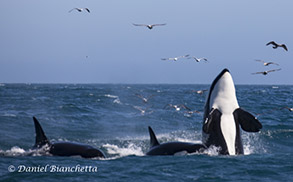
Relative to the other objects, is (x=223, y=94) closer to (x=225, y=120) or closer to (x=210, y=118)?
(x=225, y=120)

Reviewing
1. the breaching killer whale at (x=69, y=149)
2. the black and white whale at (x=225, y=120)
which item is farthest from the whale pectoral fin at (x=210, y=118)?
the breaching killer whale at (x=69, y=149)

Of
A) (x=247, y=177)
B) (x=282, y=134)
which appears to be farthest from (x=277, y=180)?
(x=282, y=134)

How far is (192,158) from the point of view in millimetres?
12477

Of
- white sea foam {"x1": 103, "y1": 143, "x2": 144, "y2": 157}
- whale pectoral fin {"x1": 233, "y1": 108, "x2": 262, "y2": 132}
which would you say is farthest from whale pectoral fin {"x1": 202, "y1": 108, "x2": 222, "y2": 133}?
white sea foam {"x1": 103, "y1": 143, "x2": 144, "y2": 157}

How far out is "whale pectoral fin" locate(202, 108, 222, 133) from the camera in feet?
43.0

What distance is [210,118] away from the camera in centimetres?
1328

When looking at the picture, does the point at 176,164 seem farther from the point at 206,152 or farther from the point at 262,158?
the point at 262,158

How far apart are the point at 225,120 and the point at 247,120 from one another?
0.64m

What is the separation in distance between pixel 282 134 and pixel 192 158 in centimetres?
1075

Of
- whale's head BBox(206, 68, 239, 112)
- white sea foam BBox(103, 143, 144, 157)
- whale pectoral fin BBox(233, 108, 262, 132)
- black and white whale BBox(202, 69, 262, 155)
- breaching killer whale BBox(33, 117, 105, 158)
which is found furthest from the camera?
white sea foam BBox(103, 143, 144, 157)

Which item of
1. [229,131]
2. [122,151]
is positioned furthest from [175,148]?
[122,151]

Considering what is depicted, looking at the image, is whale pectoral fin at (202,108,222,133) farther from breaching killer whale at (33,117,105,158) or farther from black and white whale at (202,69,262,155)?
breaching killer whale at (33,117,105,158)

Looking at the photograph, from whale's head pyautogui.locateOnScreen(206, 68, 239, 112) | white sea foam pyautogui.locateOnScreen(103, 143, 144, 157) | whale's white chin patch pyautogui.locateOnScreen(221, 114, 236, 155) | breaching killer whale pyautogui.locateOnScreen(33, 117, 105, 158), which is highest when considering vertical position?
whale's head pyautogui.locateOnScreen(206, 68, 239, 112)

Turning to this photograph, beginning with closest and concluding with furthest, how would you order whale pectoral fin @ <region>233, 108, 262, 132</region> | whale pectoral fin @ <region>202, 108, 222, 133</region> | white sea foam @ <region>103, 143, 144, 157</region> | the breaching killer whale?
the breaching killer whale → whale pectoral fin @ <region>202, 108, 222, 133</region> → whale pectoral fin @ <region>233, 108, 262, 132</region> → white sea foam @ <region>103, 143, 144, 157</region>
